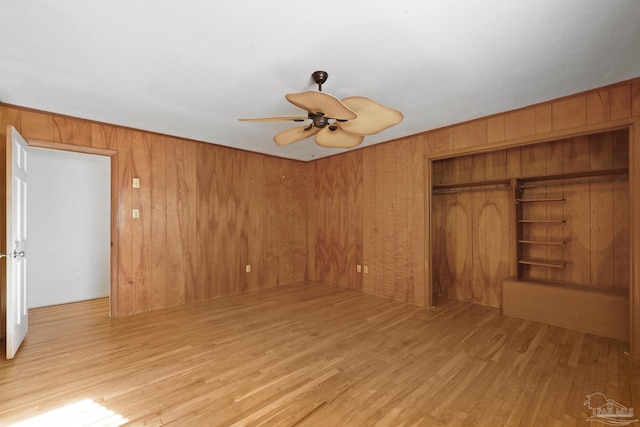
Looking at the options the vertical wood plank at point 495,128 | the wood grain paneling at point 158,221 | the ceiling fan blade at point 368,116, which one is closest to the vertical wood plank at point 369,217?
the vertical wood plank at point 495,128

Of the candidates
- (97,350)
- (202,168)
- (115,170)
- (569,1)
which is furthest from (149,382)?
(569,1)

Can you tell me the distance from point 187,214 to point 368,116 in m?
3.12

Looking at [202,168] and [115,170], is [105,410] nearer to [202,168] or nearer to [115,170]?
[115,170]

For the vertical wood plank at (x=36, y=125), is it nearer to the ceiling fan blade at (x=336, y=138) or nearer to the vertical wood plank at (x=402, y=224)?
the ceiling fan blade at (x=336, y=138)

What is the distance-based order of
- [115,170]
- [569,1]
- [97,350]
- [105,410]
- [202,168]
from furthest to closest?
[202,168], [115,170], [97,350], [105,410], [569,1]

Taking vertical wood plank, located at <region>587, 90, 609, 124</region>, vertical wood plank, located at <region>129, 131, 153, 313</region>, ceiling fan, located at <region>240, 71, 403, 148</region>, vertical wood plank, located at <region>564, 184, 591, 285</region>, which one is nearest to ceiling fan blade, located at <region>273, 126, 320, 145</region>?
ceiling fan, located at <region>240, 71, 403, 148</region>

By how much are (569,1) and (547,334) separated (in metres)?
2.91

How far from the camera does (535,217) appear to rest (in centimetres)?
348

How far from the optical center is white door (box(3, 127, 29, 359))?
2.39 meters

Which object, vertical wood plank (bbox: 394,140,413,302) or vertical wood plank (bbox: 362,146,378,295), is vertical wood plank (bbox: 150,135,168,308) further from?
vertical wood plank (bbox: 394,140,413,302)

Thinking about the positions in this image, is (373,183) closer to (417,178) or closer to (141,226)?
(417,178)

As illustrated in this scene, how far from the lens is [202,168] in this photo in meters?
4.20

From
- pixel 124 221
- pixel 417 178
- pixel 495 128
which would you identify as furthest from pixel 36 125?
pixel 495 128

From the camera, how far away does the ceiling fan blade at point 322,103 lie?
169 centimetres
